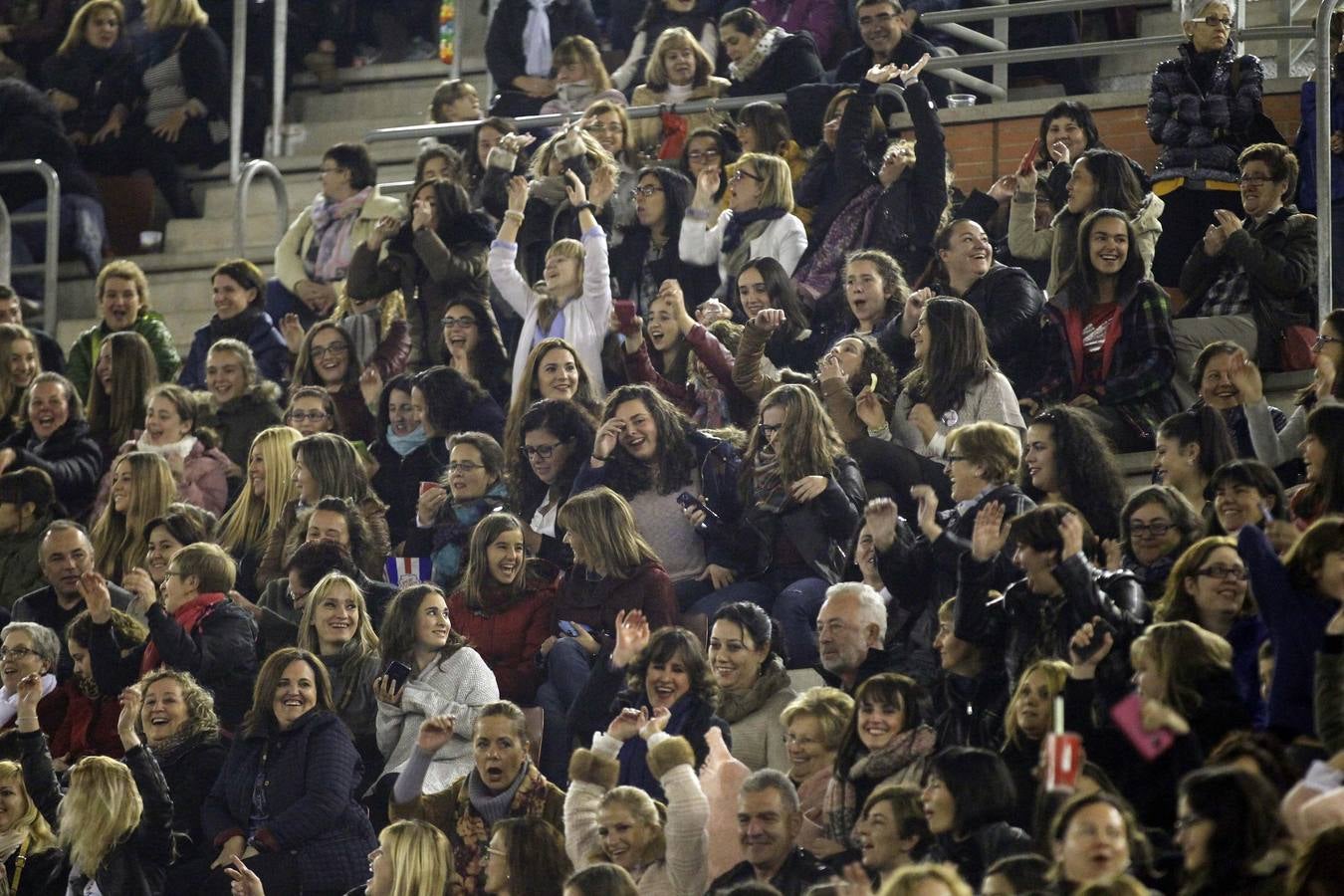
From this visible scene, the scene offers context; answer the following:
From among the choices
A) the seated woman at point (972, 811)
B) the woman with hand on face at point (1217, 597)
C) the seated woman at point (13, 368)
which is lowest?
the seated woman at point (972, 811)

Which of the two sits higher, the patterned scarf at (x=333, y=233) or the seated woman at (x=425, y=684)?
the patterned scarf at (x=333, y=233)

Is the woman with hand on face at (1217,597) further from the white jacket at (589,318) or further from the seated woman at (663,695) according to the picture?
the white jacket at (589,318)

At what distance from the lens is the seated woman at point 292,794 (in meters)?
11.1

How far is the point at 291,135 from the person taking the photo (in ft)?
58.7

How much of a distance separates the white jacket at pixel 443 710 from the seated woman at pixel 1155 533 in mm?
2533

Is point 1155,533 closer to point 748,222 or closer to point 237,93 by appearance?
point 748,222

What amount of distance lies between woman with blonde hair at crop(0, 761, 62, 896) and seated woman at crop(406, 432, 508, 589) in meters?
1.86

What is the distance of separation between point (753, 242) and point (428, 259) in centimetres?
158

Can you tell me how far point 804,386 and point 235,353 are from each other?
3.43 meters

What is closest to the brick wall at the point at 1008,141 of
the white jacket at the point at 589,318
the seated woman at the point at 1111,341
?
the white jacket at the point at 589,318

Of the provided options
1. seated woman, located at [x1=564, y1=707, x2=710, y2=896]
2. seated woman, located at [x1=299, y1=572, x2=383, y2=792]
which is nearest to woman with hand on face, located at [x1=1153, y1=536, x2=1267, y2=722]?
seated woman, located at [x1=564, y1=707, x2=710, y2=896]

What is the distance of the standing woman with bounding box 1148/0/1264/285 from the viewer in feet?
42.6

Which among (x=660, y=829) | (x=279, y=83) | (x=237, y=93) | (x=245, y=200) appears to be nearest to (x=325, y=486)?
(x=660, y=829)

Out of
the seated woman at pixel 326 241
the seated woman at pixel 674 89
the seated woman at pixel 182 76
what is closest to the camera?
the seated woman at pixel 674 89
